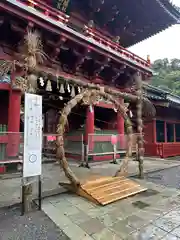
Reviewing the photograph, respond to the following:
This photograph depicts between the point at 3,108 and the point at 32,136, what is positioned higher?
the point at 3,108

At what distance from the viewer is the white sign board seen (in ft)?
10.6

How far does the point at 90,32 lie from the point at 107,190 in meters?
6.25

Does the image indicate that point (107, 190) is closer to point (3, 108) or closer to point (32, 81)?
point (32, 81)

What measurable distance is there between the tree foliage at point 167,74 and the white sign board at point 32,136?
3038 cm

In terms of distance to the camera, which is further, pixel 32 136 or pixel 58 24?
pixel 58 24

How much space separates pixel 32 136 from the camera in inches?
131

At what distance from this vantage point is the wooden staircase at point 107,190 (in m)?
3.80

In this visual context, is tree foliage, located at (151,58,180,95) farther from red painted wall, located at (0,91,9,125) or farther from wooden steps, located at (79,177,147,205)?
wooden steps, located at (79,177,147,205)

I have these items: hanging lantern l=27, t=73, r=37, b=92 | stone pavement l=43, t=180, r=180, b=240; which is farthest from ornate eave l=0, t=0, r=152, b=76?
stone pavement l=43, t=180, r=180, b=240

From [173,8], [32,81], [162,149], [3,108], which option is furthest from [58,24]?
[162,149]

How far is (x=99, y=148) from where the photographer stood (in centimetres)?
853

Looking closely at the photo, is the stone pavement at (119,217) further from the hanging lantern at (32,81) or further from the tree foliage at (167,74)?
the tree foliage at (167,74)

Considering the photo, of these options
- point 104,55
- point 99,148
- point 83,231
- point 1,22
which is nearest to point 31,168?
point 83,231

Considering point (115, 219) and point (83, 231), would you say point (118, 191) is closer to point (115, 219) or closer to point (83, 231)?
point (115, 219)
